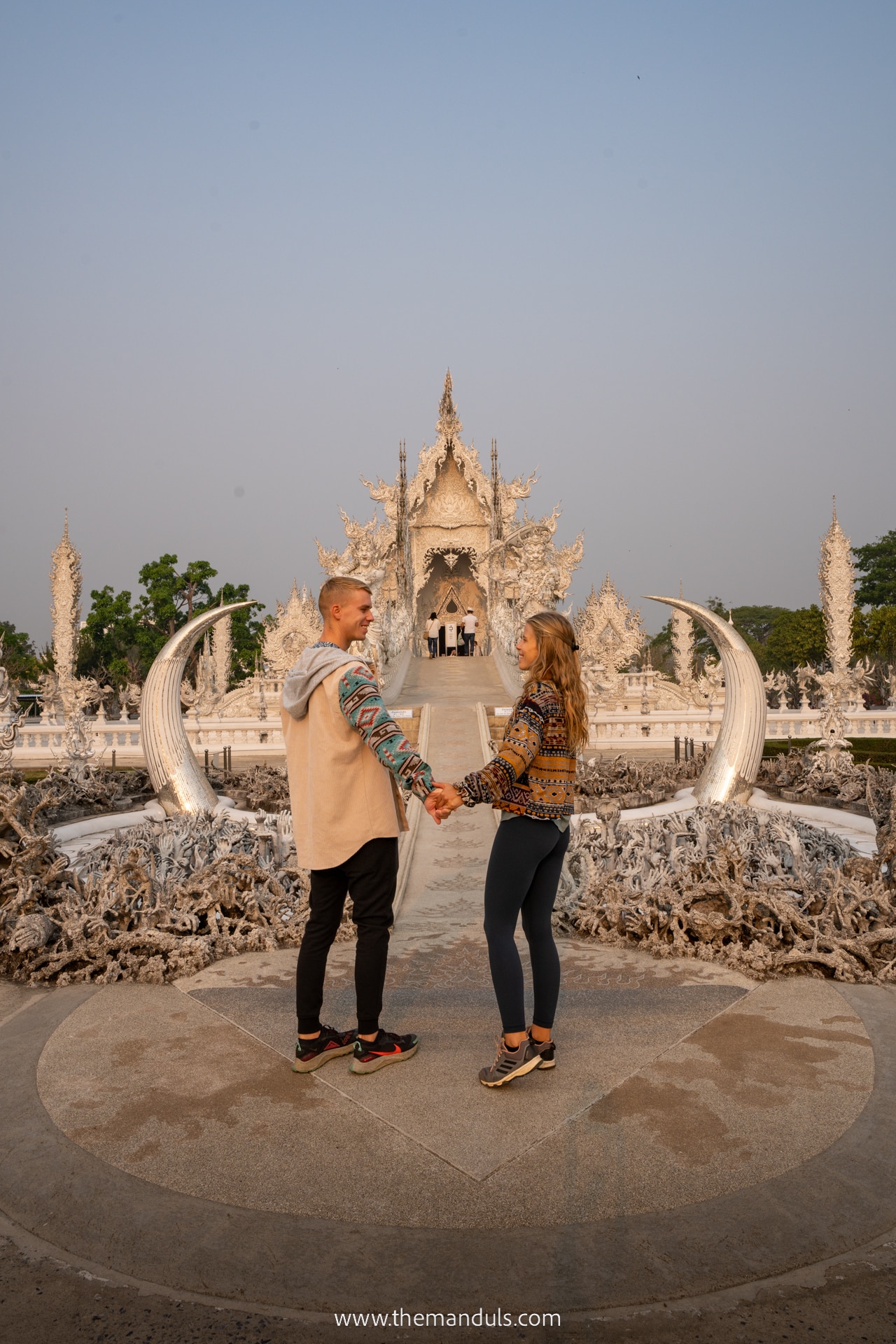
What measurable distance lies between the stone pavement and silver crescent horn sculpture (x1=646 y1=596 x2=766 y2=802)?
3673mm

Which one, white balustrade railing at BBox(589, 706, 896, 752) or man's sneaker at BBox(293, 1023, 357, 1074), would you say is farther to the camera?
white balustrade railing at BBox(589, 706, 896, 752)

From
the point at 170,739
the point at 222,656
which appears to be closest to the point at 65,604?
the point at 222,656

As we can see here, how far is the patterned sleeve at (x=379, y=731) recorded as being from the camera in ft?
9.14

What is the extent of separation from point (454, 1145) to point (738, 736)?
5471mm

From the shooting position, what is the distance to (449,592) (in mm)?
31250

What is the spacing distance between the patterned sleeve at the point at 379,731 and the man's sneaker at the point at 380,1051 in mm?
888

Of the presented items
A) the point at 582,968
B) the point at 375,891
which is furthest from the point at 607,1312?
the point at 582,968

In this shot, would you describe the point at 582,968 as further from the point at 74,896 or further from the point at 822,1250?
the point at 74,896

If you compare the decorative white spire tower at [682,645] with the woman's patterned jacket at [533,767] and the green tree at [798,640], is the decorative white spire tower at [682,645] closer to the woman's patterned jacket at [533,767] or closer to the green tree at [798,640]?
the green tree at [798,640]

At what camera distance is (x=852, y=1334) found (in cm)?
171

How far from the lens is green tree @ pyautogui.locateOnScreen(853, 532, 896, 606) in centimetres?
4653

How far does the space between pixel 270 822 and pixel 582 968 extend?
A: 327 centimetres

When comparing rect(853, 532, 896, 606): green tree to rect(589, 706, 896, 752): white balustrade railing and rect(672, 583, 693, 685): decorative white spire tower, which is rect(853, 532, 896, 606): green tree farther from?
rect(589, 706, 896, 752): white balustrade railing

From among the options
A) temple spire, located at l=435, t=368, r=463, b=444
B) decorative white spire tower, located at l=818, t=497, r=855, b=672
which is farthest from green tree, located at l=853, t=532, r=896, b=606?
temple spire, located at l=435, t=368, r=463, b=444
